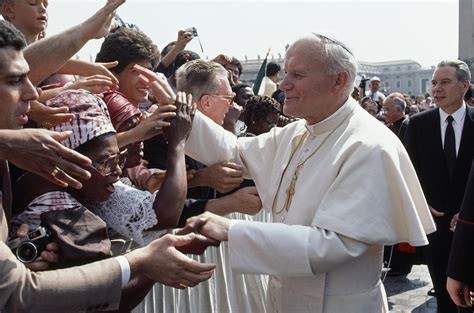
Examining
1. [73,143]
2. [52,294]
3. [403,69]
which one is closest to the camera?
[52,294]

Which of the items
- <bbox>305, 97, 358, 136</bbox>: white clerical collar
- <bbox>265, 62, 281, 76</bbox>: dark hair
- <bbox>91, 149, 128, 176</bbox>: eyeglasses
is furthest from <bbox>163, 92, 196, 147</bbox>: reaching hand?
<bbox>265, 62, 281, 76</bbox>: dark hair

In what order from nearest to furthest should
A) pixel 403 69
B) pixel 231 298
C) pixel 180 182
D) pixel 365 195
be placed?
pixel 365 195 < pixel 180 182 < pixel 231 298 < pixel 403 69

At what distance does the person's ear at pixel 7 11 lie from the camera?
349cm

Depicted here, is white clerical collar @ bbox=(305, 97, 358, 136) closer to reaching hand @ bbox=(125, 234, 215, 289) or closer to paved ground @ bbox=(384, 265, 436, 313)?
reaching hand @ bbox=(125, 234, 215, 289)

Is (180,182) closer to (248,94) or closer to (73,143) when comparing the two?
(73,143)

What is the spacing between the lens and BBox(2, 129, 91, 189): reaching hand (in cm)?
199

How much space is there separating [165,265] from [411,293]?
4.84 m

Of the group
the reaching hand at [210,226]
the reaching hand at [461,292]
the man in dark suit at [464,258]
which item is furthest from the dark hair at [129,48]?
the reaching hand at [461,292]

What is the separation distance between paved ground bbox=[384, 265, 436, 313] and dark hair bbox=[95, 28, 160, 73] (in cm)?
370

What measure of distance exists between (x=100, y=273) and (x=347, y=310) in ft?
3.86

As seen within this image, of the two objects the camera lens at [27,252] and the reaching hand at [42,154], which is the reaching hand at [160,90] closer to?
the reaching hand at [42,154]

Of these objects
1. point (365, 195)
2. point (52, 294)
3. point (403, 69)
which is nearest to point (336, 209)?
point (365, 195)

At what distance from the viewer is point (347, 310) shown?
8.79ft

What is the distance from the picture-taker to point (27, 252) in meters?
2.17
